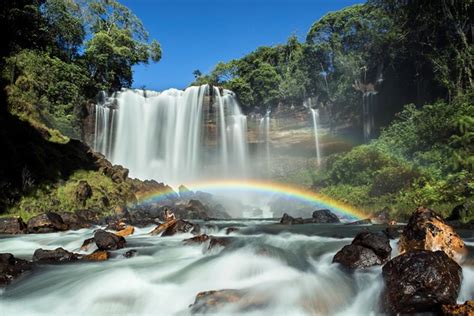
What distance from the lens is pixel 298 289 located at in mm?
7449

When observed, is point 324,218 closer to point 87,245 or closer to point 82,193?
point 87,245

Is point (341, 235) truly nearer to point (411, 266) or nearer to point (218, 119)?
point (411, 266)

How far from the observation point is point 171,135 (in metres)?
42.7

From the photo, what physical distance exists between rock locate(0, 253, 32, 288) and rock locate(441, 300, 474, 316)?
817 cm

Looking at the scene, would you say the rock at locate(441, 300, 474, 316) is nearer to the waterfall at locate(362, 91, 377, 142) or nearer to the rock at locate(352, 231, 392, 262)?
the rock at locate(352, 231, 392, 262)

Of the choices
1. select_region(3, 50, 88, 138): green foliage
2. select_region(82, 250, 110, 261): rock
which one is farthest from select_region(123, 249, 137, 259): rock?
select_region(3, 50, 88, 138): green foliage

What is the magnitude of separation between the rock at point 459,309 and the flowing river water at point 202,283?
3.06 feet

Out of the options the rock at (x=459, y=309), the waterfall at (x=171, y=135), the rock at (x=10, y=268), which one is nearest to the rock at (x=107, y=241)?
the rock at (x=10, y=268)

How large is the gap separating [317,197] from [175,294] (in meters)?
24.2

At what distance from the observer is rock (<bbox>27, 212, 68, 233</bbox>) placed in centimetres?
1553

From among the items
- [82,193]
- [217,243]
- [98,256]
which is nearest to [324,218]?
[217,243]

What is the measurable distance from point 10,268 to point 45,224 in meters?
7.46

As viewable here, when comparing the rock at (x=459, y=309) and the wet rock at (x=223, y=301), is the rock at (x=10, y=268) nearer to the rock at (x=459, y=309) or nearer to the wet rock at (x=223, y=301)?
the wet rock at (x=223, y=301)

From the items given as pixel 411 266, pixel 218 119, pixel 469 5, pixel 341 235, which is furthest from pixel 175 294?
pixel 218 119
